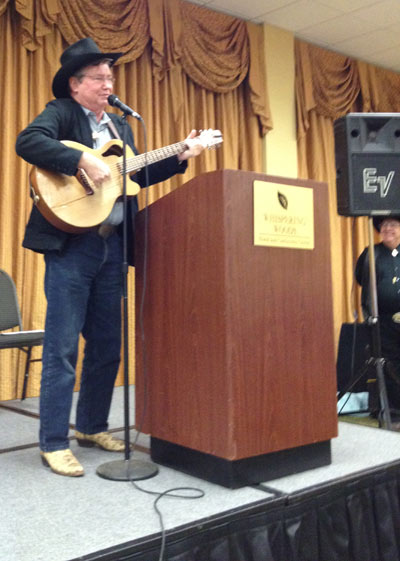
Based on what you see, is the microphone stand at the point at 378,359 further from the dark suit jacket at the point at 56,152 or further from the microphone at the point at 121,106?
the microphone at the point at 121,106

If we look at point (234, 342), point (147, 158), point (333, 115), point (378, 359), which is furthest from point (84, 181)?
point (333, 115)

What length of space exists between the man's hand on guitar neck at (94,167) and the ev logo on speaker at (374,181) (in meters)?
1.34

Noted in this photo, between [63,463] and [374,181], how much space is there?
178cm

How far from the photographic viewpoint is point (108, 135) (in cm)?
198

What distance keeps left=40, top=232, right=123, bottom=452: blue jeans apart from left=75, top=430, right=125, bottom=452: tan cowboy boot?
0.02 metres

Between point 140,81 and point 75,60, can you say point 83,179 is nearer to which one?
point 75,60

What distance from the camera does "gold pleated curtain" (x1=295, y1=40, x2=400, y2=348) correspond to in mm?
5336

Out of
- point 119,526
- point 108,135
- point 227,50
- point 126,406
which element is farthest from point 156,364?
point 227,50

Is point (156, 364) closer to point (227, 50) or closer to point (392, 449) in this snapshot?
point (392, 449)

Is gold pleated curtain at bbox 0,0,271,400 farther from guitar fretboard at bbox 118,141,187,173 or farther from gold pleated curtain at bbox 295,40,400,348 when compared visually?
guitar fretboard at bbox 118,141,187,173

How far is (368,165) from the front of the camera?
262cm

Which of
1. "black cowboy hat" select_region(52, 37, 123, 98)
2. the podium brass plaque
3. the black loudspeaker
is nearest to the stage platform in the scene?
the podium brass plaque

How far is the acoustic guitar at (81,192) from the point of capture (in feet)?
5.67

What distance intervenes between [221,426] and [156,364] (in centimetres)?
35
